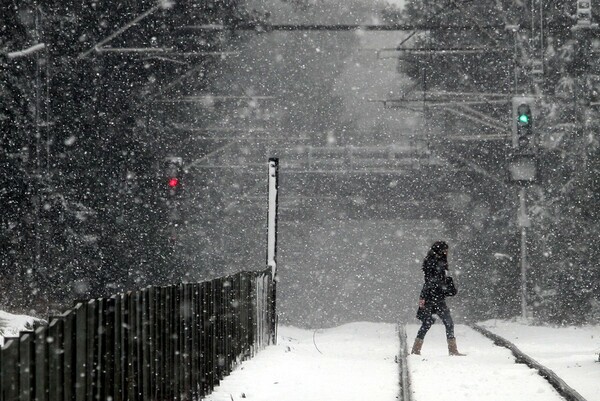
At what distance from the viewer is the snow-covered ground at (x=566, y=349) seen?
12172 mm

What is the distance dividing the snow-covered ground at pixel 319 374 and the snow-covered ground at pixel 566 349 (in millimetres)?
1922

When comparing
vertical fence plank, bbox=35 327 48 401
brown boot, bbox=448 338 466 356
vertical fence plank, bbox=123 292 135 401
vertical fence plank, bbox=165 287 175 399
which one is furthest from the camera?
brown boot, bbox=448 338 466 356

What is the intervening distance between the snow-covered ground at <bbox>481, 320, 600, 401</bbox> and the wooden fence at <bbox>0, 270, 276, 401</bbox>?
3.68 meters

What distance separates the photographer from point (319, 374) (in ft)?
42.7

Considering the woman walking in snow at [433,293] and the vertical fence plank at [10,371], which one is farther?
the woman walking in snow at [433,293]

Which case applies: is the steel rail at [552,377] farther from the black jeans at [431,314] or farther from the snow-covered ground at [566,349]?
the black jeans at [431,314]

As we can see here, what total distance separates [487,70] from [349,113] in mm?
57114

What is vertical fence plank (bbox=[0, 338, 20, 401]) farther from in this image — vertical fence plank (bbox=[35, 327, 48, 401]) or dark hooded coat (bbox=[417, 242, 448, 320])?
dark hooded coat (bbox=[417, 242, 448, 320])

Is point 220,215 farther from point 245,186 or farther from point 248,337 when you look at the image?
point 248,337

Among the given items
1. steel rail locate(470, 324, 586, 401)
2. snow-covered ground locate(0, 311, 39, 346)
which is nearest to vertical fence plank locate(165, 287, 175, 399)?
steel rail locate(470, 324, 586, 401)

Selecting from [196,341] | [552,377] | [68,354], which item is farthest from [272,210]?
[68,354]

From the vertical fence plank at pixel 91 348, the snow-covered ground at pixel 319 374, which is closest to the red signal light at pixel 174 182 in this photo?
the snow-covered ground at pixel 319 374

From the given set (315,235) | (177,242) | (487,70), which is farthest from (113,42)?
(315,235)

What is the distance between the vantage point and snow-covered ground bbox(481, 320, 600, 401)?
39.9 feet
